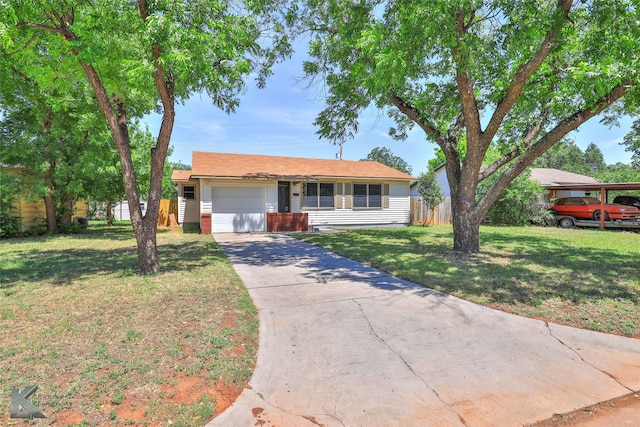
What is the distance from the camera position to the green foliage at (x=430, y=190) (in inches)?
738

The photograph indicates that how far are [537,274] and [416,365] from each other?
4.51 meters

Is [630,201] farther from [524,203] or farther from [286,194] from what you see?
[286,194]

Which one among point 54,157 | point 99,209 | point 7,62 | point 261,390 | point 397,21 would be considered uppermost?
point 397,21

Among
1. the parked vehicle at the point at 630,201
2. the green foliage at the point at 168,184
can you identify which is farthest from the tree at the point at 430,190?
the green foliage at the point at 168,184

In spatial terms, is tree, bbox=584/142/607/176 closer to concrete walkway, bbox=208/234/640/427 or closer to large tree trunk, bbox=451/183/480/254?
large tree trunk, bbox=451/183/480/254

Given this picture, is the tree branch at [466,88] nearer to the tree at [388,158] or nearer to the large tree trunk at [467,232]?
the large tree trunk at [467,232]

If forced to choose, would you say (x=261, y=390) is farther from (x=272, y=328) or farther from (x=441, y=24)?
(x=441, y=24)

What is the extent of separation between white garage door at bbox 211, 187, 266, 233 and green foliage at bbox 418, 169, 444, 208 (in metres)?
9.21

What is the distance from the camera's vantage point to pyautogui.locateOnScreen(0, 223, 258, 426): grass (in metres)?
2.51

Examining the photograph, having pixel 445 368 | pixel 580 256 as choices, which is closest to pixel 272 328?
pixel 445 368

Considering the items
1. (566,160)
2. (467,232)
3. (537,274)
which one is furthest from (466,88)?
(566,160)

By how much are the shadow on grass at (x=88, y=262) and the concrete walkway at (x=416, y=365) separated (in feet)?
11.0

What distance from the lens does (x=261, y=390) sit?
2795 millimetres

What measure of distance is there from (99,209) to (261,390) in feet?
89.5
